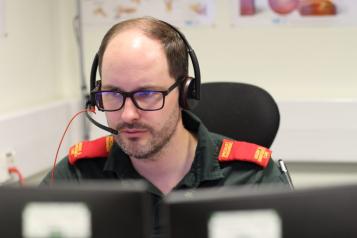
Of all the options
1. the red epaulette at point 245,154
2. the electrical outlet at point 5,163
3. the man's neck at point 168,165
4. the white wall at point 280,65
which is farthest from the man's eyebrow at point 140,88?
the white wall at point 280,65

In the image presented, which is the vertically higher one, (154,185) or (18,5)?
(18,5)

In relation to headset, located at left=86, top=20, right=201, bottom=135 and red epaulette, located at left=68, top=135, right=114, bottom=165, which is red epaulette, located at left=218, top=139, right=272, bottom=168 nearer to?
headset, located at left=86, top=20, right=201, bottom=135

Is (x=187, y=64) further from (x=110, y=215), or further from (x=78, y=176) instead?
(x=110, y=215)

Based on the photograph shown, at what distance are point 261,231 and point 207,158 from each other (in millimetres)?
708

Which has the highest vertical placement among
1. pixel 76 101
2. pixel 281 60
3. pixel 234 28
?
pixel 234 28

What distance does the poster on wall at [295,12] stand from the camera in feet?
7.32

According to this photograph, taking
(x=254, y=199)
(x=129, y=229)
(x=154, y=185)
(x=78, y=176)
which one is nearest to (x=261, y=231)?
(x=254, y=199)

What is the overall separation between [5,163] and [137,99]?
3.46 feet

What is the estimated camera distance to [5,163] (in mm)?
1963

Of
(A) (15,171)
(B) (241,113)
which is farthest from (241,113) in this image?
(A) (15,171)

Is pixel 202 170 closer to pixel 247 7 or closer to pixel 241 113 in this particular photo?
pixel 241 113

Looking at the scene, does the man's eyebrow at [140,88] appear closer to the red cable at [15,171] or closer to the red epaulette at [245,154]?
the red epaulette at [245,154]

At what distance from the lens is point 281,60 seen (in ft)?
7.66

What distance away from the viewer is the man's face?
3.66ft
